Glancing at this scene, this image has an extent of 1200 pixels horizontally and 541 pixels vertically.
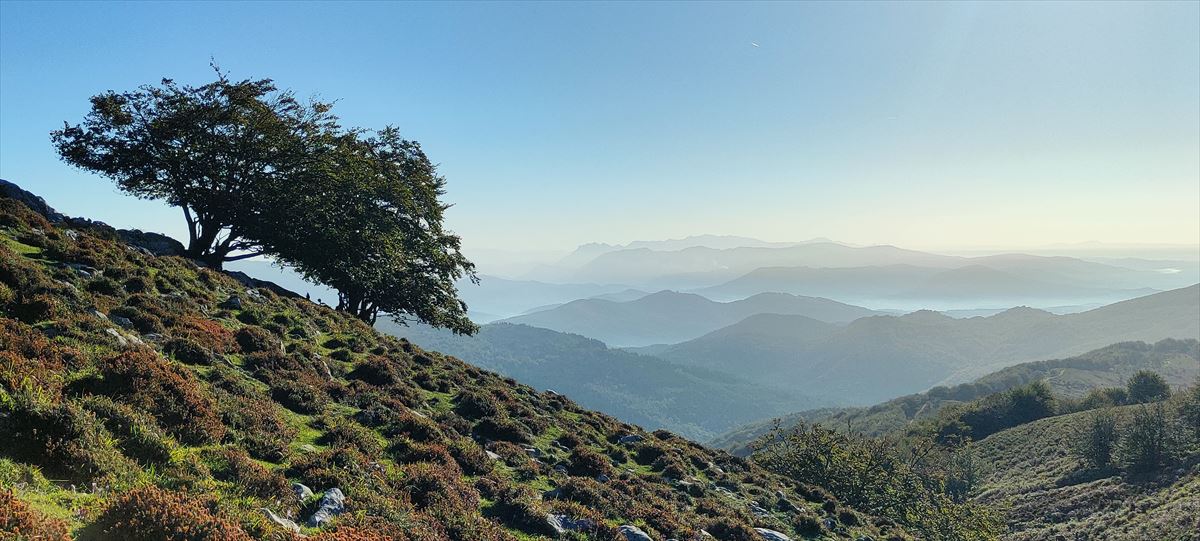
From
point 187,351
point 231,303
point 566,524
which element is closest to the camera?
point 566,524

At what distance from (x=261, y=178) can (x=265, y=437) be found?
28.8m

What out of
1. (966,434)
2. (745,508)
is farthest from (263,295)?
(966,434)

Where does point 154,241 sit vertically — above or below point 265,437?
above

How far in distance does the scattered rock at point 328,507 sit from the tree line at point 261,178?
93.1 ft

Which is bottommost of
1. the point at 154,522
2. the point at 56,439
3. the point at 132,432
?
the point at 154,522

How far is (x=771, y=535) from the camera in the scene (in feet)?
60.5

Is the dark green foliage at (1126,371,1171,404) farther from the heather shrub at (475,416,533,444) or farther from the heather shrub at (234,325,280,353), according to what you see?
the heather shrub at (234,325,280,353)

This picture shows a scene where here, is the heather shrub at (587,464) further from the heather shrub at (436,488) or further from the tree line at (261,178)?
the tree line at (261,178)

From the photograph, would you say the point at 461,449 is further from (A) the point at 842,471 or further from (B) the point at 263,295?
(A) the point at 842,471

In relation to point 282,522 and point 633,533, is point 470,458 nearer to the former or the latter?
point 633,533

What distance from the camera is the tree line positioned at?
3191 cm

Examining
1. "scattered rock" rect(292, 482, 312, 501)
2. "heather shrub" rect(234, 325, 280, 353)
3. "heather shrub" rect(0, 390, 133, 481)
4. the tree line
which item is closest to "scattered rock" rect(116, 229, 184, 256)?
the tree line

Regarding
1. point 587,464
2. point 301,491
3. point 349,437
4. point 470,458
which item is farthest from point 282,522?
point 587,464

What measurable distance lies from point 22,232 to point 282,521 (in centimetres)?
2261
